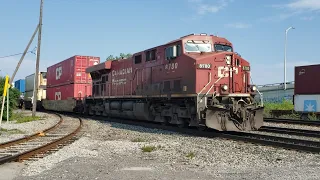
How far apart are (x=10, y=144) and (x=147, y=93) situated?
23.0ft

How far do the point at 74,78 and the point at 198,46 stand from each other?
1507 cm

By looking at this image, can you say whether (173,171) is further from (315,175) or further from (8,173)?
(8,173)

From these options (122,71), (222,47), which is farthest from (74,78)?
(222,47)

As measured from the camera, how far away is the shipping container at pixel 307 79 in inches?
870

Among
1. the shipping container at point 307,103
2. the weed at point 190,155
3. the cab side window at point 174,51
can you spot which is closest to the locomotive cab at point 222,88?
the cab side window at point 174,51

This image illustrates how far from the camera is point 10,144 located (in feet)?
34.0

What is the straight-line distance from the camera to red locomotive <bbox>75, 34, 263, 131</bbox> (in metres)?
12.3

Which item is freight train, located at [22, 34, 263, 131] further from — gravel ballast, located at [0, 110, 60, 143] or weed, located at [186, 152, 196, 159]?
gravel ballast, located at [0, 110, 60, 143]

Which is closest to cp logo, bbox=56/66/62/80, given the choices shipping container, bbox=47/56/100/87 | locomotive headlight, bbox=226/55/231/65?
shipping container, bbox=47/56/100/87

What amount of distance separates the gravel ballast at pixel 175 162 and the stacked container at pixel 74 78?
53.0 ft

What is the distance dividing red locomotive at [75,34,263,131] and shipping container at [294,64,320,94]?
10458 millimetres

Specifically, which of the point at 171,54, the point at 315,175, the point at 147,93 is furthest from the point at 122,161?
the point at 147,93

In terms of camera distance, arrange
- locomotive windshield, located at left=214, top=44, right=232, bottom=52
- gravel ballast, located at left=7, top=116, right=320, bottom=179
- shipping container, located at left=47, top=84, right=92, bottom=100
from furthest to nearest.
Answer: shipping container, located at left=47, top=84, right=92, bottom=100, locomotive windshield, located at left=214, top=44, right=232, bottom=52, gravel ballast, located at left=7, top=116, right=320, bottom=179

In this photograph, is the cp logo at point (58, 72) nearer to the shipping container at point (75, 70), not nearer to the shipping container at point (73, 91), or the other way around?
the shipping container at point (75, 70)
